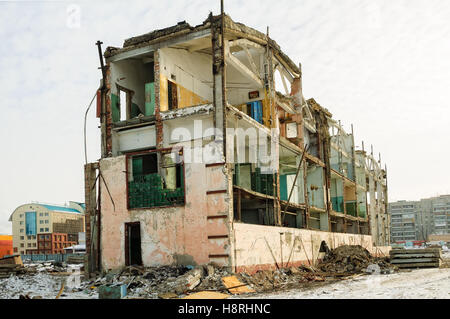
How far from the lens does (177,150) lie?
16766 mm

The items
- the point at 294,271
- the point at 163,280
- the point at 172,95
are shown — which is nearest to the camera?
the point at 163,280

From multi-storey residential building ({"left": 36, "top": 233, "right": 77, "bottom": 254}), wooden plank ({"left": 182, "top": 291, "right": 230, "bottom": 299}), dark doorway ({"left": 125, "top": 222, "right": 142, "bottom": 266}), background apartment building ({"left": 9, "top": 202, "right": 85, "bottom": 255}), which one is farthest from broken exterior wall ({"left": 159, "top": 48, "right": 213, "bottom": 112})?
multi-storey residential building ({"left": 36, "top": 233, "right": 77, "bottom": 254})

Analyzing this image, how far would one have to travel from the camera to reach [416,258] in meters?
22.4

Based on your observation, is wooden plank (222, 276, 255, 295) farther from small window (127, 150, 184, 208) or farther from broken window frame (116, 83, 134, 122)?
broken window frame (116, 83, 134, 122)

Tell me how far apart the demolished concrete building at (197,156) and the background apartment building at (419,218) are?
120 meters

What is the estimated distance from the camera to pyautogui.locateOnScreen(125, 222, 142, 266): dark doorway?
Result: 54.4 ft

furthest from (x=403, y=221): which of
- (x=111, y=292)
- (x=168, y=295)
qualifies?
(x=111, y=292)

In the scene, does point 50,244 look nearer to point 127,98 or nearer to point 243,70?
point 127,98

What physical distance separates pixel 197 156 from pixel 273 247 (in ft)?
16.3

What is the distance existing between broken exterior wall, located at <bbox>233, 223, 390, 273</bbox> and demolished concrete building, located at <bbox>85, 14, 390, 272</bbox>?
46mm

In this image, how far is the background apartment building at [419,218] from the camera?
134 meters
